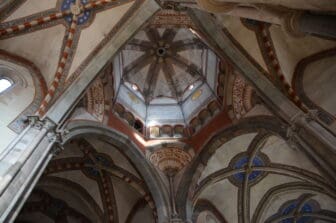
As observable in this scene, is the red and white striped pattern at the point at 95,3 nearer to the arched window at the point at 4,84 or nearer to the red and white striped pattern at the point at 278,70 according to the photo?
the arched window at the point at 4,84

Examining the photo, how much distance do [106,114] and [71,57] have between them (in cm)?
310

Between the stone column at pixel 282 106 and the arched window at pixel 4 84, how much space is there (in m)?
5.31

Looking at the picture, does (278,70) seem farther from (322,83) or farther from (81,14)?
(81,14)

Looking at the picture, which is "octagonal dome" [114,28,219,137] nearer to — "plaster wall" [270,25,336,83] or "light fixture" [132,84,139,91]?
"light fixture" [132,84,139,91]

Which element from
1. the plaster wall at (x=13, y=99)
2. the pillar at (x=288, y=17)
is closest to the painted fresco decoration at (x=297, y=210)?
the pillar at (x=288, y=17)

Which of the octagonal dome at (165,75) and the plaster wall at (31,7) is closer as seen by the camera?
the plaster wall at (31,7)

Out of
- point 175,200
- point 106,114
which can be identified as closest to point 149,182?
point 175,200

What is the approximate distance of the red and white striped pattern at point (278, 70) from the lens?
811cm

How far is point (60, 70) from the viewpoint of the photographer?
354 inches

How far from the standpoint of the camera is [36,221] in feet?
44.0

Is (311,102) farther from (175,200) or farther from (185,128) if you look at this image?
(185,128)

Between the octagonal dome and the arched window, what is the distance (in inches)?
218

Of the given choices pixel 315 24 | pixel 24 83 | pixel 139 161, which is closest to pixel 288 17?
pixel 315 24

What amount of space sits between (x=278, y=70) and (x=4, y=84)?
722 cm
